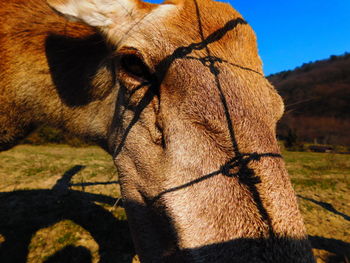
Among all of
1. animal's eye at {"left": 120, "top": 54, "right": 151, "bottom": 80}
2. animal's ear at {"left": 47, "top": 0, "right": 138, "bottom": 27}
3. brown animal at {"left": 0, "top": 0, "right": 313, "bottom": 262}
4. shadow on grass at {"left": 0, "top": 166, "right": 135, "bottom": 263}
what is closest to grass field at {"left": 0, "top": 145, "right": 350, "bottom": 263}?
shadow on grass at {"left": 0, "top": 166, "right": 135, "bottom": 263}

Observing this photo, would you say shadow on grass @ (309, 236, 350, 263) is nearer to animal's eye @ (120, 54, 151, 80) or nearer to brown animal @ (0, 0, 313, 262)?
brown animal @ (0, 0, 313, 262)

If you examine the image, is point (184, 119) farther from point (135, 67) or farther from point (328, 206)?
point (328, 206)

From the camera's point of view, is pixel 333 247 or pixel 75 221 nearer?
pixel 333 247

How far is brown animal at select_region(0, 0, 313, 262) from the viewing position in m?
1.34

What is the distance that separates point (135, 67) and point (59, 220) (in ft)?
15.7

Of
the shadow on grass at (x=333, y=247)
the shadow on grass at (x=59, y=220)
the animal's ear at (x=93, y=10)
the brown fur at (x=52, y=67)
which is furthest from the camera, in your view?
the shadow on grass at (x=333, y=247)

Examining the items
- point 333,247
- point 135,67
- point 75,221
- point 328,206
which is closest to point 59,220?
point 75,221

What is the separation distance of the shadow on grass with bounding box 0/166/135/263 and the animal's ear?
13.2 feet

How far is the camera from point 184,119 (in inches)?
59.9

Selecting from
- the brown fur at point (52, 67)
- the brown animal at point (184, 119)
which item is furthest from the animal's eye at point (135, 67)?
the brown fur at point (52, 67)

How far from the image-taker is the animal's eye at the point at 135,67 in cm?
166

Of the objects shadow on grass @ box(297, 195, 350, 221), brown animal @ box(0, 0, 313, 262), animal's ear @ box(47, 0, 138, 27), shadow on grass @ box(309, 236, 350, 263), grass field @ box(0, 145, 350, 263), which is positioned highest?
animal's ear @ box(47, 0, 138, 27)

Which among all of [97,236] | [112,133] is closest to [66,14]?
[112,133]

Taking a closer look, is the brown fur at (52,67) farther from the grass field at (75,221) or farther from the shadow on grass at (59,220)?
the shadow on grass at (59,220)
